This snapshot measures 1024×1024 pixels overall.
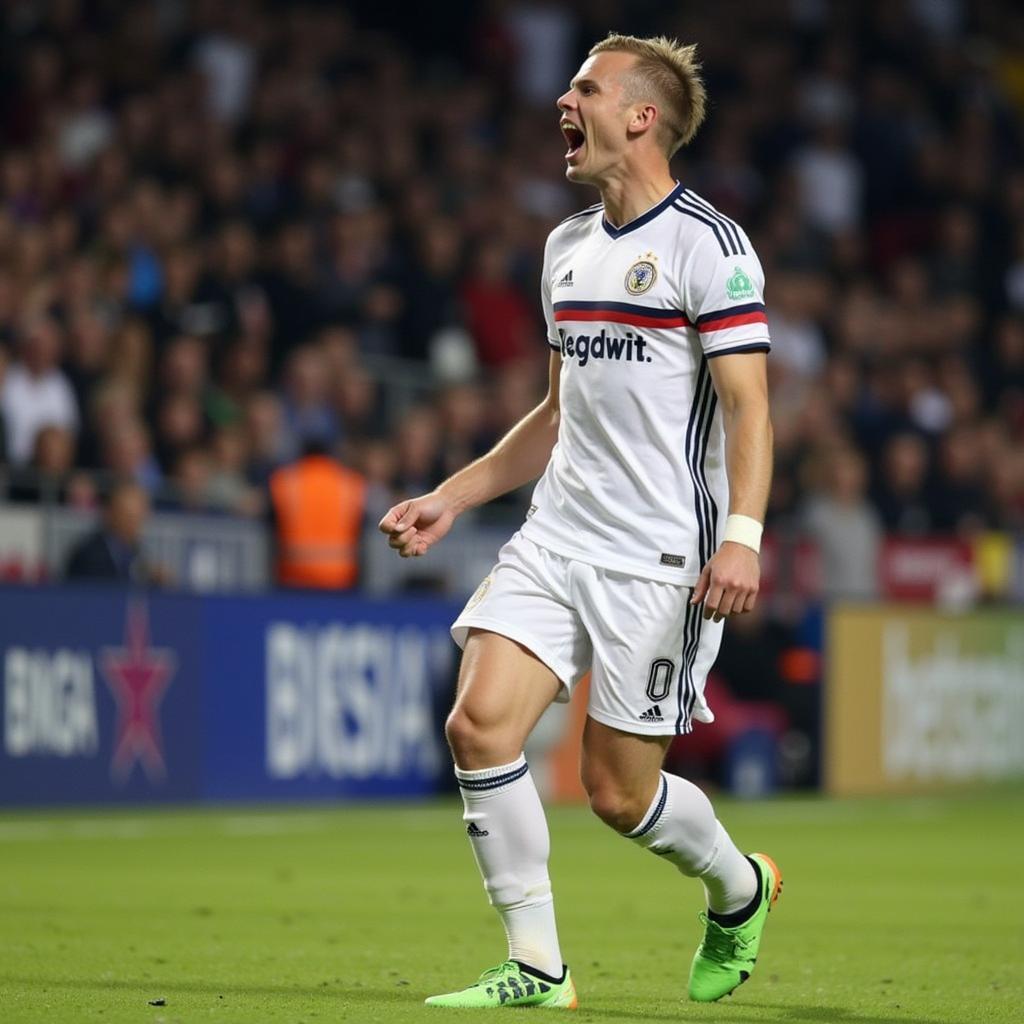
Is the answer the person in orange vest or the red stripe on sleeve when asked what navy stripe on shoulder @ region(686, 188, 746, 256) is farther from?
the person in orange vest

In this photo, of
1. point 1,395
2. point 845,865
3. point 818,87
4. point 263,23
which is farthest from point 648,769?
point 818,87

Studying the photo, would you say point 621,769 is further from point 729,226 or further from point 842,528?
point 842,528

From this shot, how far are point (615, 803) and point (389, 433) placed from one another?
37.2ft

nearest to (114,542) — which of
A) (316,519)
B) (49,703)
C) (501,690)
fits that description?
(49,703)

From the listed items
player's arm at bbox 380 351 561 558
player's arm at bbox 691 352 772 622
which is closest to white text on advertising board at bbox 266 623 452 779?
player's arm at bbox 380 351 561 558

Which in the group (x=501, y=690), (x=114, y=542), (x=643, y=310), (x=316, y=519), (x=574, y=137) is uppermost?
(x=574, y=137)

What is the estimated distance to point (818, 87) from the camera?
82.3ft

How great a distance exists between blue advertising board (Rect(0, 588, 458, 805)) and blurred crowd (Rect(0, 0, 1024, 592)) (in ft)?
2.45

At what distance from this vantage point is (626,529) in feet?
19.5

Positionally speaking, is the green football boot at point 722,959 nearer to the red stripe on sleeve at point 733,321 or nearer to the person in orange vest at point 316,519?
the red stripe on sleeve at point 733,321

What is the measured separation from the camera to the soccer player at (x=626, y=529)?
5.77 m

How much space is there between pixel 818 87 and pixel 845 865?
15.2 metres

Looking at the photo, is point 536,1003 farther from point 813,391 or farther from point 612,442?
point 813,391

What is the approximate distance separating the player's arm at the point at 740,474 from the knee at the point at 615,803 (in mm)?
520
